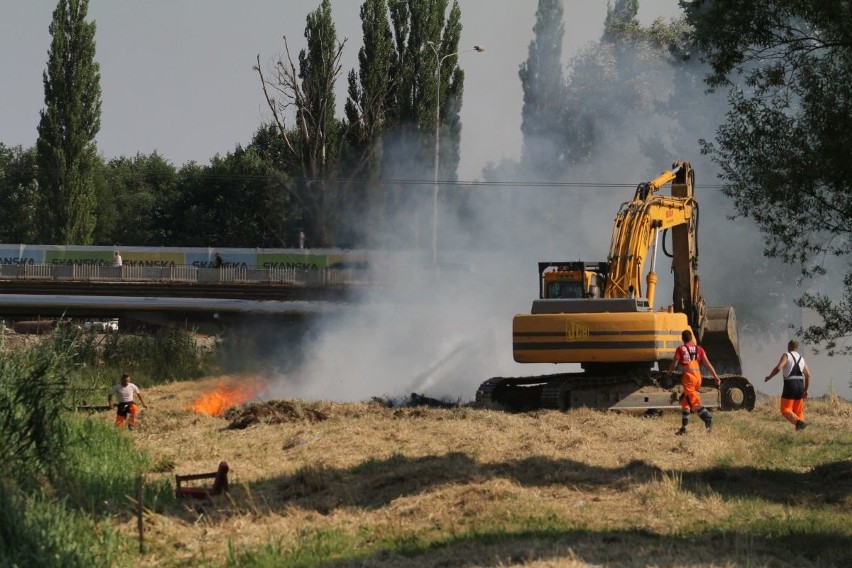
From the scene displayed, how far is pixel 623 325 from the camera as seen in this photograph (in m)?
23.9

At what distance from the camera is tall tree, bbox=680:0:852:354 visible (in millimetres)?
15227

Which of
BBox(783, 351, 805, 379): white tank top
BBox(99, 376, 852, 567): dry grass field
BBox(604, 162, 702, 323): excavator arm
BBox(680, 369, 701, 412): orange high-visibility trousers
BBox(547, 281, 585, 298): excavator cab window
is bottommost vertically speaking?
BBox(99, 376, 852, 567): dry grass field

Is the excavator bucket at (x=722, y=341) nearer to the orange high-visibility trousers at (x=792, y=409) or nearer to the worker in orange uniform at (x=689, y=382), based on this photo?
the orange high-visibility trousers at (x=792, y=409)

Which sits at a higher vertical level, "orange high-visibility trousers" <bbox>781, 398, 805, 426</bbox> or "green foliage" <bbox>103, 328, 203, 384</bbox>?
"orange high-visibility trousers" <bbox>781, 398, 805, 426</bbox>

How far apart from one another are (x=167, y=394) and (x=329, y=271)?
18.0 metres

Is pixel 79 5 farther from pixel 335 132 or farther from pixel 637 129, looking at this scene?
pixel 637 129

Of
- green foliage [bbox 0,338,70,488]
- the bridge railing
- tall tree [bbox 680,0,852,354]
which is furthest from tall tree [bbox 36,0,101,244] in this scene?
tall tree [bbox 680,0,852,354]

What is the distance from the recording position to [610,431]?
830 inches

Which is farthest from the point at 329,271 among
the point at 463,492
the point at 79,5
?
the point at 463,492

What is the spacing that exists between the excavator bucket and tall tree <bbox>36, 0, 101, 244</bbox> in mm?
43793

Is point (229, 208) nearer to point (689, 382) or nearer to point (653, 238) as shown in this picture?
point (653, 238)

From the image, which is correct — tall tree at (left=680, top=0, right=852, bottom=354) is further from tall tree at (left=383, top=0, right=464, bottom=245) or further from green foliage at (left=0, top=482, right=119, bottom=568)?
tall tree at (left=383, top=0, right=464, bottom=245)

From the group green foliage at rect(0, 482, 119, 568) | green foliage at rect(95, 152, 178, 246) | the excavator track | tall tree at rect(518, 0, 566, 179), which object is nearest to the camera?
green foliage at rect(0, 482, 119, 568)

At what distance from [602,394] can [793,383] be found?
4.66m
